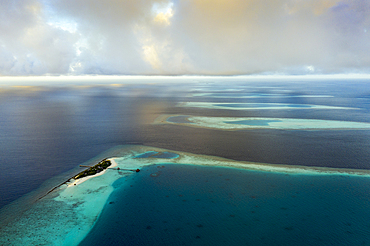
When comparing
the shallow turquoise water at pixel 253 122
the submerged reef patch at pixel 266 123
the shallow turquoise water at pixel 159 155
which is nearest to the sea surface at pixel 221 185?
the shallow turquoise water at pixel 159 155

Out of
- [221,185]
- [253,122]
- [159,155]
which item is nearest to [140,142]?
[159,155]

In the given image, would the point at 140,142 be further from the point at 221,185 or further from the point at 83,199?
the point at 221,185

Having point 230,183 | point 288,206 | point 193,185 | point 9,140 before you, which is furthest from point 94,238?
point 9,140

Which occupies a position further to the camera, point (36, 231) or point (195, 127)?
point (195, 127)

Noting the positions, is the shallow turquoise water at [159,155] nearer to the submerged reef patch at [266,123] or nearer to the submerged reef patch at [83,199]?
the submerged reef patch at [83,199]

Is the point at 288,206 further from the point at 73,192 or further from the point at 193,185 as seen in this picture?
the point at 73,192

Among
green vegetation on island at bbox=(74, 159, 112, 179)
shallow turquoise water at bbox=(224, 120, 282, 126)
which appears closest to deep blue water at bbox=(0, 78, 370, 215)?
green vegetation on island at bbox=(74, 159, 112, 179)

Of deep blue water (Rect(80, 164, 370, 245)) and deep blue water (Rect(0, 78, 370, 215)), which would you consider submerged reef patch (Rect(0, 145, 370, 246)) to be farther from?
deep blue water (Rect(0, 78, 370, 215))
